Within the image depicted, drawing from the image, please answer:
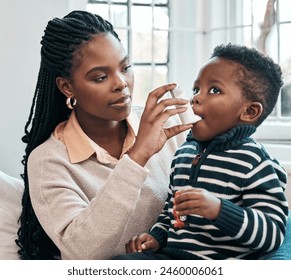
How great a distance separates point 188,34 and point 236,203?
1.41 m

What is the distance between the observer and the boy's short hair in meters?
1.49

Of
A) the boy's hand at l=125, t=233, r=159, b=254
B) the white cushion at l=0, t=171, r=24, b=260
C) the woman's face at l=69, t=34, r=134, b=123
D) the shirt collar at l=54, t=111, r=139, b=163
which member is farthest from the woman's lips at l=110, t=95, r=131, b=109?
the white cushion at l=0, t=171, r=24, b=260

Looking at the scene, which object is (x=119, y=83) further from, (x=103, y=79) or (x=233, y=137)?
(x=233, y=137)

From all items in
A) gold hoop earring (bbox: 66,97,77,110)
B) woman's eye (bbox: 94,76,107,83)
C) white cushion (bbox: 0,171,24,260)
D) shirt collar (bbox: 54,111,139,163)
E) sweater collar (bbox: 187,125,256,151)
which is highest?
woman's eye (bbox: 94,76,107,83)

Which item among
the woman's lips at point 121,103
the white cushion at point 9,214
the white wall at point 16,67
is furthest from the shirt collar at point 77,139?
the white wall at point 16,67

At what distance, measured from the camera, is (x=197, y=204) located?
4.43ft

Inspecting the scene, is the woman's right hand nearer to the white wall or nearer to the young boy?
the young boy

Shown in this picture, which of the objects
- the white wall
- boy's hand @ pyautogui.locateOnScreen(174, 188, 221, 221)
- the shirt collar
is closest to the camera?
boy's hand @ pyautogui.locateOnScreen(174, 188, 221, 221)

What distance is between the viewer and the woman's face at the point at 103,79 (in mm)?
1658

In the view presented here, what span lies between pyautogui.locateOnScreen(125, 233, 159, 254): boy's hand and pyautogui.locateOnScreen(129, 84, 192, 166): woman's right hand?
0.20 m

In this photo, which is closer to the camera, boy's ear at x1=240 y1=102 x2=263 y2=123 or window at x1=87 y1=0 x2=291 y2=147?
boy's ear at x1=240 y1=102 x2=263 y2=123

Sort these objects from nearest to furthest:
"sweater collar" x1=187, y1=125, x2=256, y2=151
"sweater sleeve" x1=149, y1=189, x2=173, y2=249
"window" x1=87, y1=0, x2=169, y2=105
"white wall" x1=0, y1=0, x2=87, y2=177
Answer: "sweater collar" x1=187, y1=125, x2=256, y2=151 → "sweater sleeve" x1=149, y1=189, x2=173, y2=249 → "white wall" x1=0, y1=0, x2=87, y2=177 → "window" x1=87, y1=0, x2=169, y2=105

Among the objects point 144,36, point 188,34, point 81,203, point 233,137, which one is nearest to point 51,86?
point 81,203
